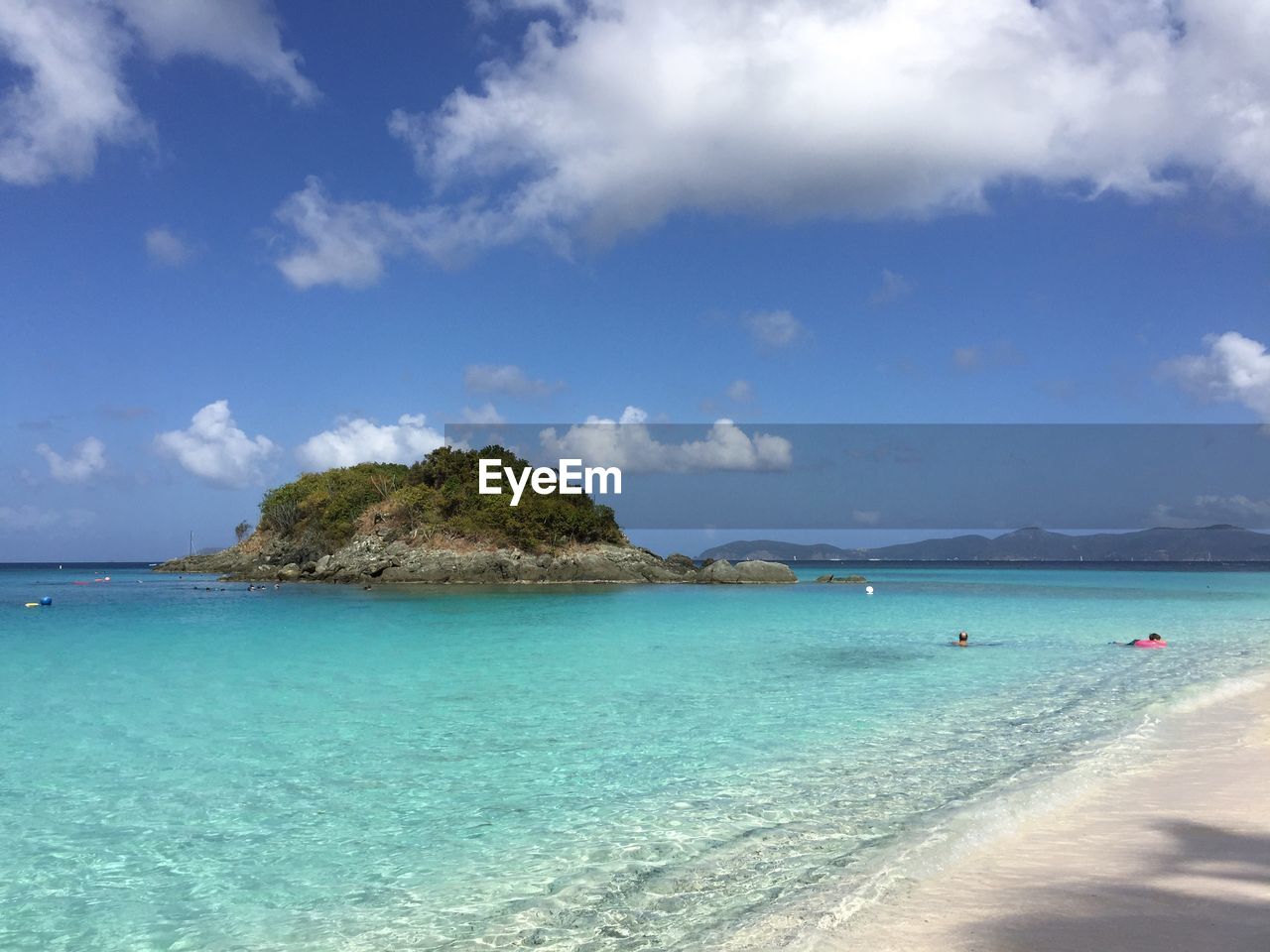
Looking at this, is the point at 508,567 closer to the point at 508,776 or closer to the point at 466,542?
the point at 466,542

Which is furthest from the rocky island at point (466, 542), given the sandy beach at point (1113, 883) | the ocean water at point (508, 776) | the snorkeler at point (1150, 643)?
the sandy beach at point (1113, 883)

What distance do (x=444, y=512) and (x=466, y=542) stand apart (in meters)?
5.61

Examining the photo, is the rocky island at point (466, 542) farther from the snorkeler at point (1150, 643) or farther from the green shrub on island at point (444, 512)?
the snorkeler at point (1150, 643)

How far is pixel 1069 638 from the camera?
87.7 ft

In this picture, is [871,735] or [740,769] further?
[871,735]

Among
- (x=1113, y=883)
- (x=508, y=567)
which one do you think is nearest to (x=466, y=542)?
(x=508, y=567)

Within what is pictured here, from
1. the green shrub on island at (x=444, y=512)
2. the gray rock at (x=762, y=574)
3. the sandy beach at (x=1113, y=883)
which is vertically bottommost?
the gray rock at (x=762, y=574)

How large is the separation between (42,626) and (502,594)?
2523 cm

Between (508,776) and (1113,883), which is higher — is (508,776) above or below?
below

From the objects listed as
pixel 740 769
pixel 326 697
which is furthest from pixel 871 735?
pixel 326 697

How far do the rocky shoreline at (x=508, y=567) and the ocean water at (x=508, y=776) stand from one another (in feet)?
137

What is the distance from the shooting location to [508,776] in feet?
33.4

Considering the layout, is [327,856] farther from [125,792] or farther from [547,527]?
[547,527]

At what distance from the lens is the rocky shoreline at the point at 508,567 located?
221 ft
